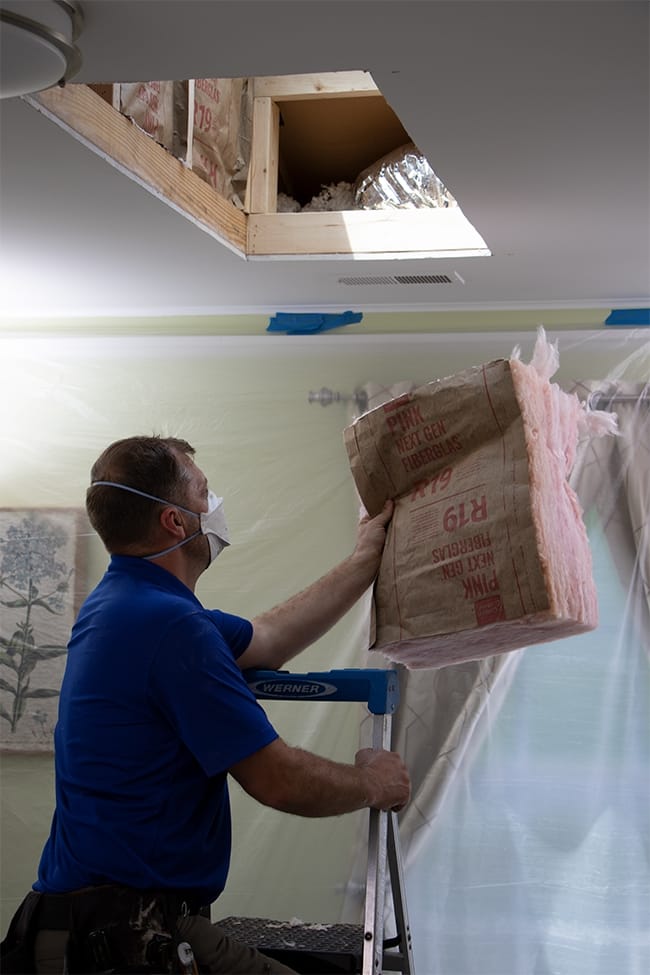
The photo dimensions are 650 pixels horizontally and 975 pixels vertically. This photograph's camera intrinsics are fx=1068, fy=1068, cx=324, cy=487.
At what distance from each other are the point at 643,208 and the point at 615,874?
2.07 meters

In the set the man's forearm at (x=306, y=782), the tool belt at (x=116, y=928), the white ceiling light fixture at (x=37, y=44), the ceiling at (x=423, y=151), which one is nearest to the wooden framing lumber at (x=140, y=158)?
the ceiling at (x=423, y=151)

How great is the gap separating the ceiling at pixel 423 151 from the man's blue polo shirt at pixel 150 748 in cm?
103

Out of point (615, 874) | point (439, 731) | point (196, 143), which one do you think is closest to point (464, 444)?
point (196, 143)

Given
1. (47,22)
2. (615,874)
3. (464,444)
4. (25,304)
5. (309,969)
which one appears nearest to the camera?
(47,22)

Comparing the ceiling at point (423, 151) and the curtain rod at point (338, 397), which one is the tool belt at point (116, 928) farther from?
the curtain rod at point (338, 397)

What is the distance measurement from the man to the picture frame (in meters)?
1.75

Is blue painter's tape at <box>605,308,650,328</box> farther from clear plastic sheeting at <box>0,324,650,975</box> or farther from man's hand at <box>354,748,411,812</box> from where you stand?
man's hand at <box>354,748,411,812</box>

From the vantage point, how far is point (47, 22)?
5.78 feet

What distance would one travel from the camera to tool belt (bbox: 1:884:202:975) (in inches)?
74.7

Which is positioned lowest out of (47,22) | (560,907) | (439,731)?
(560,907)

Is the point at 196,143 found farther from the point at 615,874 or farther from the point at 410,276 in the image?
the point at 615,874

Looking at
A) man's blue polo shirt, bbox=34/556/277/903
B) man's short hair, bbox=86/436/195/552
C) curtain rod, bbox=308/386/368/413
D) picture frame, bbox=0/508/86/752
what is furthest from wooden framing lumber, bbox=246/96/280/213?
man's blue polo shirt, bbox=34/556/277/903

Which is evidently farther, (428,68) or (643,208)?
(643,208)

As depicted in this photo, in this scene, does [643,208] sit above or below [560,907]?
above
